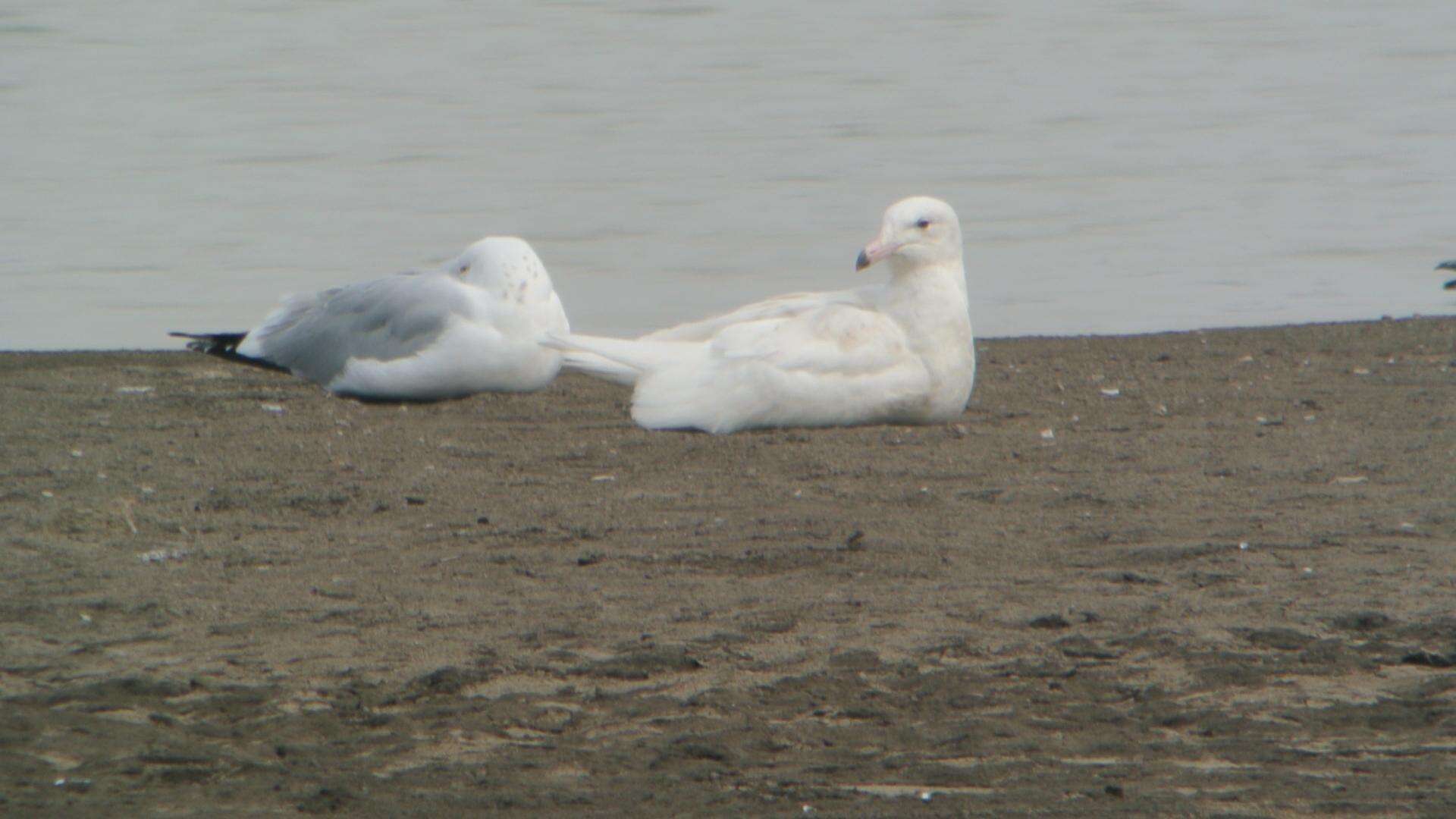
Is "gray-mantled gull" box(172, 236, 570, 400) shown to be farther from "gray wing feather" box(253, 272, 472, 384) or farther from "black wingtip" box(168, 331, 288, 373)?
"black wingtip" box(168, 331, 288, 373)

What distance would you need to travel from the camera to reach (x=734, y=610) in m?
4.48

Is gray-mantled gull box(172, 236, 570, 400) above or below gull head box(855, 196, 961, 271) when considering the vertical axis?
below

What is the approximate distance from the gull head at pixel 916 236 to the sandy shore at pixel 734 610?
63 centimetres

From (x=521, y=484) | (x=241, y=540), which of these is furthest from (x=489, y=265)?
(x=241, y=540)

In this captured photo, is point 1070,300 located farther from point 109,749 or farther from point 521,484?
point 109,749

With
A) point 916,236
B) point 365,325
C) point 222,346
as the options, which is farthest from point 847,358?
point 222,346

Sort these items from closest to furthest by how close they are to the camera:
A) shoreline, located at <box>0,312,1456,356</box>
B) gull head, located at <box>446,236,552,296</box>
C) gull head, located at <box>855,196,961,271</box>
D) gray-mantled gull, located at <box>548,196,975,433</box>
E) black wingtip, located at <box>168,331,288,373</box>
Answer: gray-mantled gull, located at <box>548,196,975,433</box> → gull head, located at <box>855,196,961,271</box> → gull head, located at <box>446,236,552,296</box> → black wingtip, located at <box>168,331,288,373</box> → shoreline, located at <box>0,312,1456,356</box>

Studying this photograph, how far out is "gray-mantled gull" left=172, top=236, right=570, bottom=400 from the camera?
7.15 m

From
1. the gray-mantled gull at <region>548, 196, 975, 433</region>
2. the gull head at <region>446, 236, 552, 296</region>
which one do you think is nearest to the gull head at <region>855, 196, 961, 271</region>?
the gray-mantled gull at <region>548, 196, 975, 433</region>

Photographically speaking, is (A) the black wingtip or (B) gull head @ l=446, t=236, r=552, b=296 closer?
(B) gull head @ l=446, t=236, r=552, b=296

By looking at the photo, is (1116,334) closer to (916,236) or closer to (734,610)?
(916,236)

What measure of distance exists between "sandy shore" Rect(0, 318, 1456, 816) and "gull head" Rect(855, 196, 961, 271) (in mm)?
629

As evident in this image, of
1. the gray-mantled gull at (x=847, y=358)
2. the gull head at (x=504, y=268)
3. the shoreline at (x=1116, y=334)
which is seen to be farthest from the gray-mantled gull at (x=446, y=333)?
the shoreline at (x=1116, y=334)

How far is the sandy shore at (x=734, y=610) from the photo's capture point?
3475 millimetres
